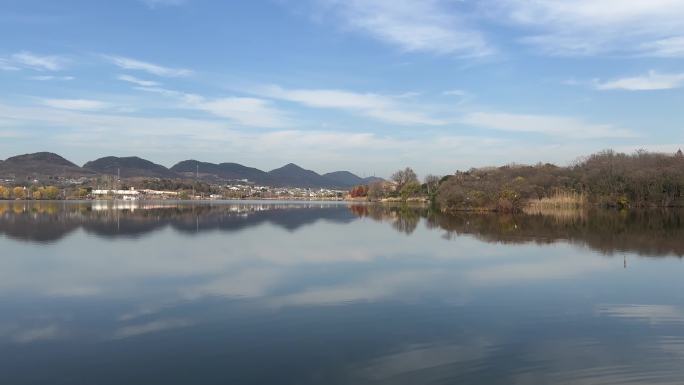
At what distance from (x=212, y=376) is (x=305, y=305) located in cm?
358

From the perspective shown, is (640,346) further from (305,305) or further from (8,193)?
(8,193)

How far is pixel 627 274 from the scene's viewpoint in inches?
488

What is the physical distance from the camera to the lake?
584cm

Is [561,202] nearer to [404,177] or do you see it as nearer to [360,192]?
[404,177]


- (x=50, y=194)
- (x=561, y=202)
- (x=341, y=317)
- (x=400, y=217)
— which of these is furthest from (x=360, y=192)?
(x=341, y=317)

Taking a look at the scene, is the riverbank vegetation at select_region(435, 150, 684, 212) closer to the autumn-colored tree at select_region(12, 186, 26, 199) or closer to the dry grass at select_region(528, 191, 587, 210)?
the dry grass at select_region(528, 191, 587, 210)

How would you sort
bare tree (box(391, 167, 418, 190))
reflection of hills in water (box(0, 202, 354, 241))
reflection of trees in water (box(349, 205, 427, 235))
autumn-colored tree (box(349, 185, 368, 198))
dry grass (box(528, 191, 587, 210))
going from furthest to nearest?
autumn-colored tree (box(349, 185, 368, 198)), bare tree (box(391, 167, 418, 190)), dry grass (box(528, 191, 587, 210)), reflection of trees in water (box(349, 205, 427, 235)), reflection of hills in water (box(0, 202, 354, 241))

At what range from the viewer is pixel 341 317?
8.27m

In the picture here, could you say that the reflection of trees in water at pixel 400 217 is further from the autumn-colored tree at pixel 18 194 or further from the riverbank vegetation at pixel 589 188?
the autumn-colored tree at pixel 18 194

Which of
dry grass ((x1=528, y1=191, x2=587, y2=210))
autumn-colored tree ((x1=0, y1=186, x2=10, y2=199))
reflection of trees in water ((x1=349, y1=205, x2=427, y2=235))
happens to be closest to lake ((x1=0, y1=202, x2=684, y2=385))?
reflection of trees in water ((x1=349, y1=205, x2=427, y2=235))

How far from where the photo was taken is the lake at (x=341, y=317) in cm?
584

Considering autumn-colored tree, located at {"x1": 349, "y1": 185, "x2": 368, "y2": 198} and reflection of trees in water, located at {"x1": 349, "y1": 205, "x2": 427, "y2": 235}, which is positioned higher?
autumn-colored tree, located at {"x1": 349, "y1": 185, "x2": 368, "y2": 198}

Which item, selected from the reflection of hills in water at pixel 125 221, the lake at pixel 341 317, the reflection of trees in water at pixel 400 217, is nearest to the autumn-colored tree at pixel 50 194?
the reflection of hills in water at pixel 125 221

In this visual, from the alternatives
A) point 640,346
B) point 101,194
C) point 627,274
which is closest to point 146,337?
point 640,346
